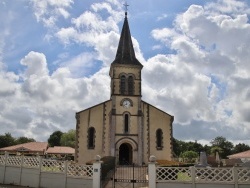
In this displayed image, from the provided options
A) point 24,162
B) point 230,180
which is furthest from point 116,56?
point 230,180

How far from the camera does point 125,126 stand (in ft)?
121

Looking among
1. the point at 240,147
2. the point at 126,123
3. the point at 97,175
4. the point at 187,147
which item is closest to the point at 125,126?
the point at 126,123

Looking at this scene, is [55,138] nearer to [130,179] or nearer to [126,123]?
[126,123]

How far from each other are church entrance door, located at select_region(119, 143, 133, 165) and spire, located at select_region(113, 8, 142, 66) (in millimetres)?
10730

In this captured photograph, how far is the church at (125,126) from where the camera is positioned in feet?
119

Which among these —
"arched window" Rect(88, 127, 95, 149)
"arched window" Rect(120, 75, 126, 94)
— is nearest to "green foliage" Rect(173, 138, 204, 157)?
"arched window" Rect(120, 75, 126, 94)

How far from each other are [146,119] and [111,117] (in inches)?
174

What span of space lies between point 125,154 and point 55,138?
261 ft

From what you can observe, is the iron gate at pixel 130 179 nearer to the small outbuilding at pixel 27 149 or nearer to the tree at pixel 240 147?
the small outbuilding at pixel 27 149

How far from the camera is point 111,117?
36812mm

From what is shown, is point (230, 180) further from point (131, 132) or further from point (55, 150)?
point (55, 150)

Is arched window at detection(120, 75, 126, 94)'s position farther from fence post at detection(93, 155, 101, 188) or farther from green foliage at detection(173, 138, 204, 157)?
green foliage at detection(173, 138, 204, 157)

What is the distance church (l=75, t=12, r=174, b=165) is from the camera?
36.2 metres

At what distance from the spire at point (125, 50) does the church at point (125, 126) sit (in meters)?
0.64
